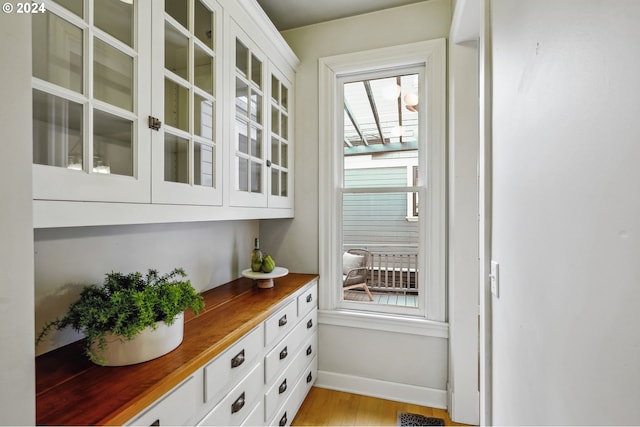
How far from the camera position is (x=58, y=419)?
2.23ft

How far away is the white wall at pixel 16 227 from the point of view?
449 mm

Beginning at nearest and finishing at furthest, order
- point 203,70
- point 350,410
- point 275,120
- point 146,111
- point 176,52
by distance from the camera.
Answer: point 146,111, point 176,52, point 203,70, point 350,410, point 275,120

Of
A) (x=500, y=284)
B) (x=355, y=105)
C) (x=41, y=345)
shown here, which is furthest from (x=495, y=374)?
(x=355, y=105)

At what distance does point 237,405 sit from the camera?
3.94 ft

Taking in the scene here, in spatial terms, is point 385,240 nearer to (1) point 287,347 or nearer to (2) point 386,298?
(2) point 386,298

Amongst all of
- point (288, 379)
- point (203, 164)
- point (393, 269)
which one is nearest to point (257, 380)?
point (288, 379)

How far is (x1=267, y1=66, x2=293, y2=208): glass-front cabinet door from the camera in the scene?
6.53 feet

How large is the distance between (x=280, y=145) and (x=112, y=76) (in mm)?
1255

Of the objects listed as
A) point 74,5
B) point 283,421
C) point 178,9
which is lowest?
point 283,421

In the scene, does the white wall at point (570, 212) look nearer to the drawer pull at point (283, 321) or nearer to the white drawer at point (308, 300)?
the drawer pull at point (283, 321)

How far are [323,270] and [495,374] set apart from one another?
4.58ft

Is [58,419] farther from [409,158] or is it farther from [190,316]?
[409,158]

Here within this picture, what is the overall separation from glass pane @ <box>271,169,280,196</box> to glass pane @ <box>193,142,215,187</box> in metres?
0.64

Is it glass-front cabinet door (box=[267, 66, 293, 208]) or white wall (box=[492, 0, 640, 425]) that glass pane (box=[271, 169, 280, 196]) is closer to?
glass-front cabinet door (box=[267, 66, 293, 208])
